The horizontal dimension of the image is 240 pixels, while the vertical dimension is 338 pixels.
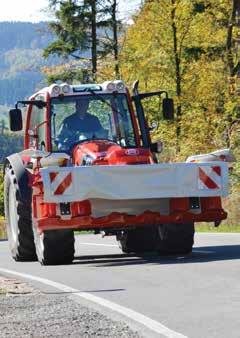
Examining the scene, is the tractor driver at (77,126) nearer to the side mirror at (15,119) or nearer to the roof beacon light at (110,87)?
the roof beacon light at (110,87)

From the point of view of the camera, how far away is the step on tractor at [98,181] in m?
13.0

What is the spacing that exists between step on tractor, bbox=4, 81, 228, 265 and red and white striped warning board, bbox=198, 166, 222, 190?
0.05 ft

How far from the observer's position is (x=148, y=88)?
36125mm

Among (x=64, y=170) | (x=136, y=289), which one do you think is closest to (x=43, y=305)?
(x=136, y=289)

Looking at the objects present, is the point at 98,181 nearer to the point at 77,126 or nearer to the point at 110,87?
the point at 77,126

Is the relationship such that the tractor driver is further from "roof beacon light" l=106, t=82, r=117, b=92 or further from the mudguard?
the mudguard

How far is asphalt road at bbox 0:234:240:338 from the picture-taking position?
25.1ft

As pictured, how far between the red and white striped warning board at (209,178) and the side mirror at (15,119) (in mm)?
3463

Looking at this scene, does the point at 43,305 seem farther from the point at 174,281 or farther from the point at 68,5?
the point at 68,5

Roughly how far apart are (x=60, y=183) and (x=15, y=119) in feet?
9.13

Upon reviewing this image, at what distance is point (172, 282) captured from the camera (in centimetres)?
1042

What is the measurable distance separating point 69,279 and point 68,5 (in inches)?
1385

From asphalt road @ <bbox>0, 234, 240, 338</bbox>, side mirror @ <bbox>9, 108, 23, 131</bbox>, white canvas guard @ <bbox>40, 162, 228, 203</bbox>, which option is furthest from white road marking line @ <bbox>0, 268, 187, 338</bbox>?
side mirror @ <bbox>9, 108, 23, 131</bbox>

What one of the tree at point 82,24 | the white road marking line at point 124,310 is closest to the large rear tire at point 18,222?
the white road marking line at point 124,310
